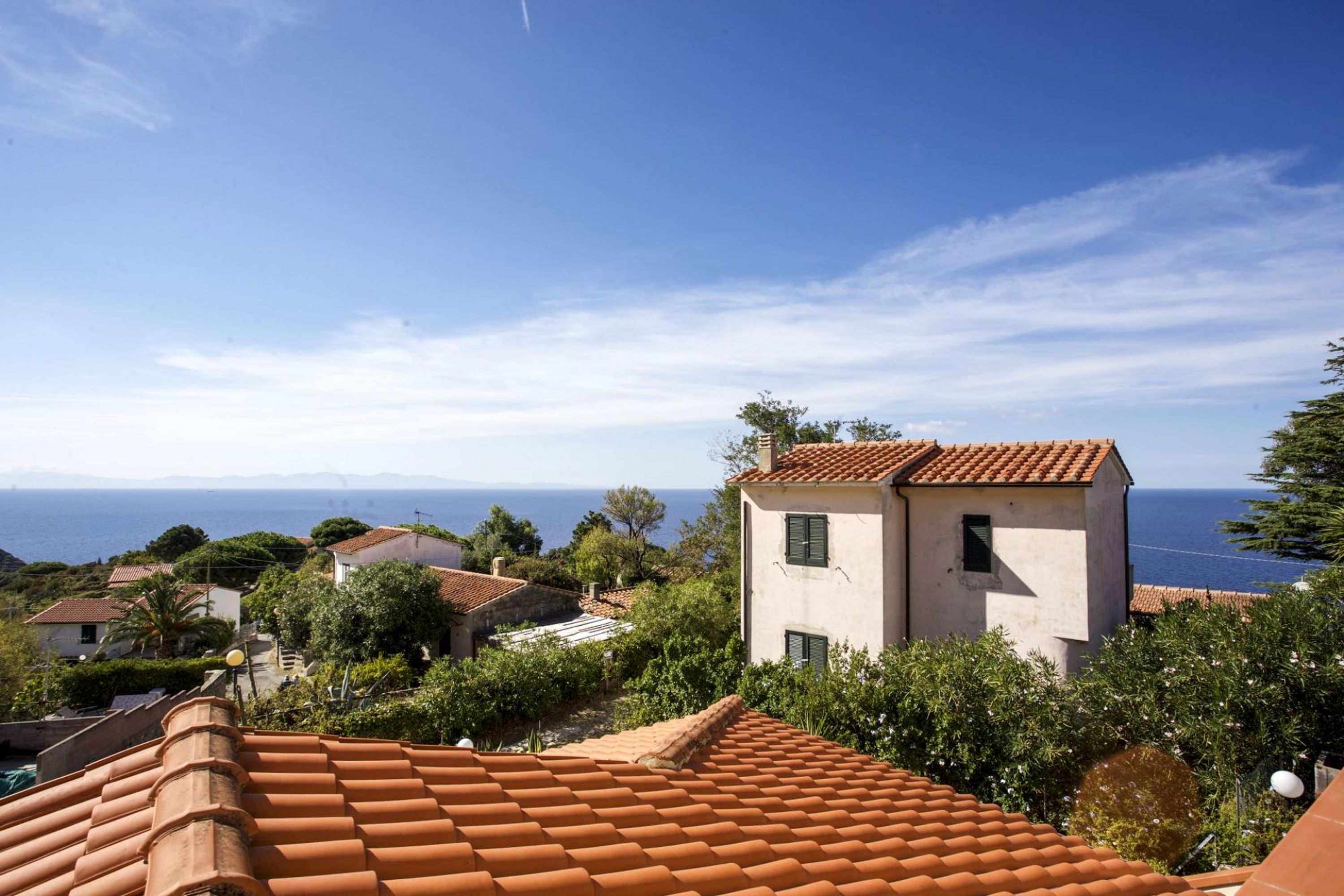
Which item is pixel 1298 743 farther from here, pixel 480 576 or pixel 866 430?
pixel 480 576

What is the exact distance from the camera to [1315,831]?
3.78 meters

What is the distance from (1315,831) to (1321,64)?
14742mm

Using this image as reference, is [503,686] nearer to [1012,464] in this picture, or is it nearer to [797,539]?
[797,539]

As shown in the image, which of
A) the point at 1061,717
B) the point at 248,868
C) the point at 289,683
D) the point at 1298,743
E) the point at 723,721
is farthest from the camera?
the point at 289,683

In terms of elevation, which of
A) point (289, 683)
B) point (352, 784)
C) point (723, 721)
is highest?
point (352, 784)

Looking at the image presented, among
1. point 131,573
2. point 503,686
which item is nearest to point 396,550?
point 503,686

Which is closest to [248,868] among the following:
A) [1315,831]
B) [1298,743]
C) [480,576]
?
[1315,831]

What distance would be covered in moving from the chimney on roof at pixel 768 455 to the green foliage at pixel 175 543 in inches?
3005

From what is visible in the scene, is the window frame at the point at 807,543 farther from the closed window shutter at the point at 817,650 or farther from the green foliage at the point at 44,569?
the green foliage at the point at 44,569

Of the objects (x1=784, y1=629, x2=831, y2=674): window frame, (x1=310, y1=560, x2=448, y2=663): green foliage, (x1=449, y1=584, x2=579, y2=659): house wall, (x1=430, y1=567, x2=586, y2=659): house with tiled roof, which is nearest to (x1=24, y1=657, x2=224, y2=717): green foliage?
(x1=310, y1=560, x2=448, y2=663): green foliage

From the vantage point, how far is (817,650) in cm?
1614

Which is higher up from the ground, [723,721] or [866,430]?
[866,430]

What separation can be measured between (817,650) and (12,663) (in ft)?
105

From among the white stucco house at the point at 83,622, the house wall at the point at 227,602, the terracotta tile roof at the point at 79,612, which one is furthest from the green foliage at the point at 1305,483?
the terracotta tile roof at the point at 79,612
